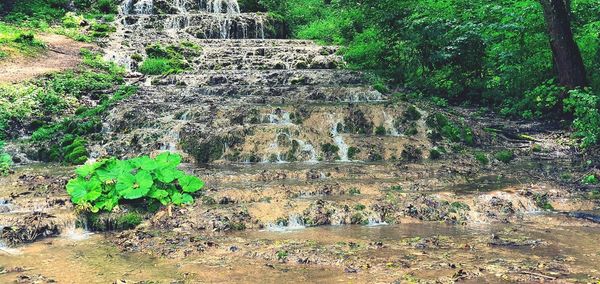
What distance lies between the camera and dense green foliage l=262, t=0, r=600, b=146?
12.6m

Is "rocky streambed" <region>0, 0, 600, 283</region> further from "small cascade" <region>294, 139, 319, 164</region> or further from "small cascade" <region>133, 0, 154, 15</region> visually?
"small cascade" <region>133, 0, 154, 15</region>

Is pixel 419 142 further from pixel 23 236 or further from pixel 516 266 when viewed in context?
pixel 23 236

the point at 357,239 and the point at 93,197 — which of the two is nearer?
the point at 357,239

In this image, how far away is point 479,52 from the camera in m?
15.1

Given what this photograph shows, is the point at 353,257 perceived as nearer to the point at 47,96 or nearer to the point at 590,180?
the point at 590,180

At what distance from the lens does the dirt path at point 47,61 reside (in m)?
15.6

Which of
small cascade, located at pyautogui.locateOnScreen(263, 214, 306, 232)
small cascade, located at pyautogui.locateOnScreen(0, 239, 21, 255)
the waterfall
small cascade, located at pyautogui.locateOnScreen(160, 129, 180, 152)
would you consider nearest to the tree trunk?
small cascade, located at pyautogui.locateOnScreen(263, 214, 306, 232)

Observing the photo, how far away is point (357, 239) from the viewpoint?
6.31 m

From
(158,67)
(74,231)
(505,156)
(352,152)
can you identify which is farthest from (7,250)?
(158,67)

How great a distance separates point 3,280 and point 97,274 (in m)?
0.94

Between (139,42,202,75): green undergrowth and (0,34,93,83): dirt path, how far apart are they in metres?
2.70

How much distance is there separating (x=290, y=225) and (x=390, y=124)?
6320 millimetres

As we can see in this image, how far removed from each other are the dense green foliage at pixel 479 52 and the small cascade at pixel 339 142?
429cm

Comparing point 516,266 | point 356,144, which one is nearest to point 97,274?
point 516,266
